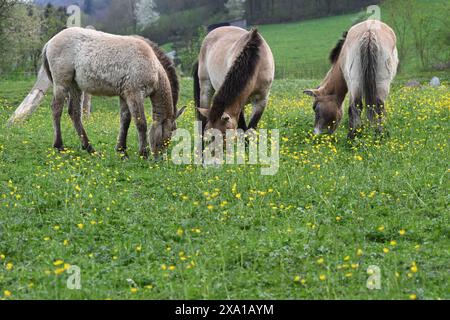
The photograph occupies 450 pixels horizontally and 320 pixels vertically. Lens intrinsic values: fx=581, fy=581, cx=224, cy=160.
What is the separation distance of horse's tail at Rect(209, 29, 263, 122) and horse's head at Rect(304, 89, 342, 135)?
2139 millimetres

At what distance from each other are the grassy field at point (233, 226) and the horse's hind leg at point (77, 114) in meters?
0.63

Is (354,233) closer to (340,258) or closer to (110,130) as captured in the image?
(340,258)

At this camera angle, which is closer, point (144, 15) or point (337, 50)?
point (337, 50)

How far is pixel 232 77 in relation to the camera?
10477 mm

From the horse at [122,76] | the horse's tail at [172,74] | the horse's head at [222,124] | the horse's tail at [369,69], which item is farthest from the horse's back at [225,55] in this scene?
the horse's tail at [369,69]

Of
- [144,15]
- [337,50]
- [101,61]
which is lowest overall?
[144,15]

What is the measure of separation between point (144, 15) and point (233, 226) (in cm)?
6471

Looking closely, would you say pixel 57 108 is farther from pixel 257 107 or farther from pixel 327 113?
pixel 327 113

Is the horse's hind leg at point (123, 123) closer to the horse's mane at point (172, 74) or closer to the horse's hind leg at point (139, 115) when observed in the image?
the horse's hind leg at point (139, 115)

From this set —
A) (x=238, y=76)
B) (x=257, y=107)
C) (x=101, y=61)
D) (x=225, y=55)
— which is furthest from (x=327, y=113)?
(x=101, y=61)

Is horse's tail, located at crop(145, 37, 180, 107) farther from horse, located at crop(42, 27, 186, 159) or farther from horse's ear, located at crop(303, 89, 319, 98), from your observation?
horse's ear, located at crop(303, 89, 319, 98)

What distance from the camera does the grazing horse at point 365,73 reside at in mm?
11016

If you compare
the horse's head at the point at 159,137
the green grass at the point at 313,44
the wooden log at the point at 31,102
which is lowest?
the green grass at the point at 313,44
